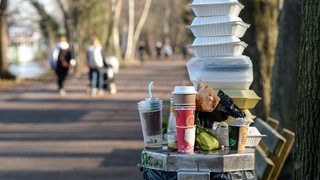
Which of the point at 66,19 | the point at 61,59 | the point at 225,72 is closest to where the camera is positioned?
the point at 225,72

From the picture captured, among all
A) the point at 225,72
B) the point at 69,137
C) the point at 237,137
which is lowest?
the point at 69,137

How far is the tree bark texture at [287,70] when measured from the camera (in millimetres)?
10586

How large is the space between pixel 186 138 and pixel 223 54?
89 centimetres

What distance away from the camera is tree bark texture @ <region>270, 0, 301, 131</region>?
10.6 metres

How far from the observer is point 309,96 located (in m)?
5.37

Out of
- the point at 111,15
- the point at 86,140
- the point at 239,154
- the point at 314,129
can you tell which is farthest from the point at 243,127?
the point at 111,15

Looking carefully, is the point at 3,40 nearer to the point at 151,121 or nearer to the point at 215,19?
the point at 215,19

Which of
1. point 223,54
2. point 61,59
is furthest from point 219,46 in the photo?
point 61,59

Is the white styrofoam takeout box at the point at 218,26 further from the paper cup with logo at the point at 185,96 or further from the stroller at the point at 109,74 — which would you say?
the stroller at the point at 109,74

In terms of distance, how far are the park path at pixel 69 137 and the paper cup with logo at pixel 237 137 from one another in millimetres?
4761

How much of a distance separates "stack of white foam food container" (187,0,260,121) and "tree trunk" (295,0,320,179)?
1.41 ft

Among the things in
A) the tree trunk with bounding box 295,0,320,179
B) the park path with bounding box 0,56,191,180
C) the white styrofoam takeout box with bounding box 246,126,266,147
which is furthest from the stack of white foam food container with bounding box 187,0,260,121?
the park path with bounding box 0,56,191,180

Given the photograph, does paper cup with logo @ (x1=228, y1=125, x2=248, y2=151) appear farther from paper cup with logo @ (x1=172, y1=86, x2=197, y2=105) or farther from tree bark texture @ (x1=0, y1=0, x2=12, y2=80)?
tree bark texture @ (x1=0, y1=0, x2=12, y2=80)

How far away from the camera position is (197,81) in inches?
207
